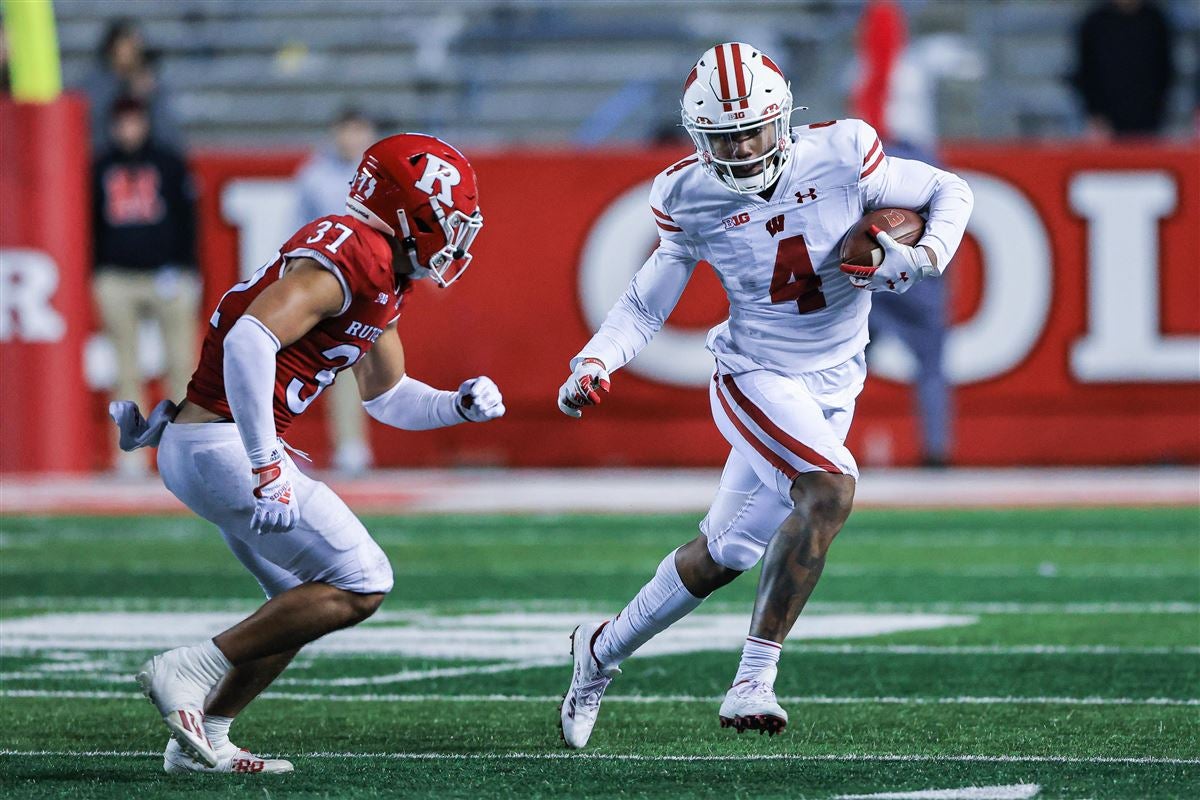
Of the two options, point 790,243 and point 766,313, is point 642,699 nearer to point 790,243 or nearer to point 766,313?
point 766,313

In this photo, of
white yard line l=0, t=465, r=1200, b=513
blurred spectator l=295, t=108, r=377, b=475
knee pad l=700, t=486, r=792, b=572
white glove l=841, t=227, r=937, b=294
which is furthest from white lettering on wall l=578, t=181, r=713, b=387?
white glove l=841, t=227, r=937, b=294

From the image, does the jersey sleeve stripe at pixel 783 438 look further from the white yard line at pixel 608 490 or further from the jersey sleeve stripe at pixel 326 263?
the white yard line at pixel 608 490

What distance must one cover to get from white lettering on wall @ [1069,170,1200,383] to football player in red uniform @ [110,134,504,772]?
745cm

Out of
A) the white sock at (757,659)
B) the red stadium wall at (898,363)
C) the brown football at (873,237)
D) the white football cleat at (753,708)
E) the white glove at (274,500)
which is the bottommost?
the red stadium wall at (898,363)

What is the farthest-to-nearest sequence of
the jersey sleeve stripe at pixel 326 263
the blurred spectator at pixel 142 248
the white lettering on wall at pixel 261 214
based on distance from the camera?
the white lettering on wall at pixel 261 214 → the blurred spectator at pixel 142 248 → the jersey sleeve stripe at pixel 326 263

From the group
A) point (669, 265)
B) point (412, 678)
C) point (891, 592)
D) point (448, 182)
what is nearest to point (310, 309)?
point (448, 182)

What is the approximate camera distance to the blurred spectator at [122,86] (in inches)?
461

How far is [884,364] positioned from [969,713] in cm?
670

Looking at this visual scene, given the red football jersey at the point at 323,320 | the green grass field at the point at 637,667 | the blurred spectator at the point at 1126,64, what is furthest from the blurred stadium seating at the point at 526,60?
the red football jersey at the point at 323,320

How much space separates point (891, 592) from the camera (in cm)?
739

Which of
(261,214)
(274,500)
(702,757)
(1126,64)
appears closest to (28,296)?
(261,214)

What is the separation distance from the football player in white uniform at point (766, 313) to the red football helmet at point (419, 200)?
41 centimetres

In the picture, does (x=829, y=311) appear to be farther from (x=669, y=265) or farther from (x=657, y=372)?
(x=657, y=372)

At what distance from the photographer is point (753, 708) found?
4.24m
